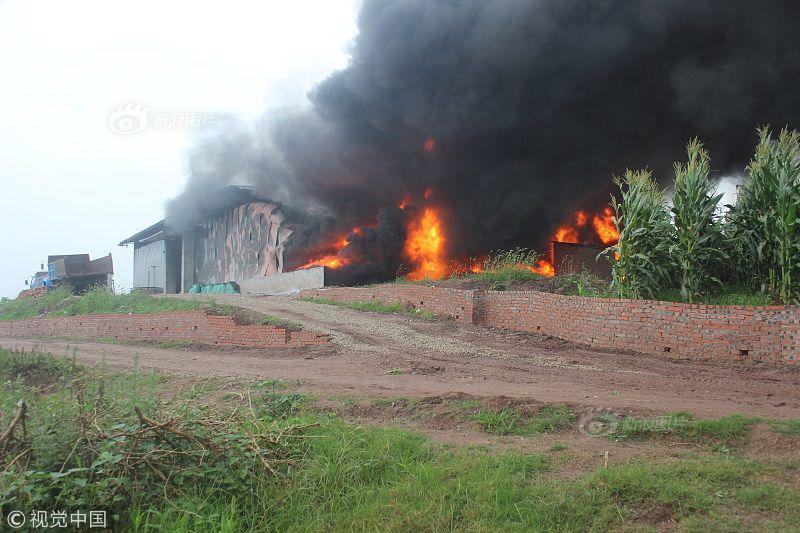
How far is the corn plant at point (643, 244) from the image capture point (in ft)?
35.9

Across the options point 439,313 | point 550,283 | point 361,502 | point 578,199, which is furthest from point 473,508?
point 578,199

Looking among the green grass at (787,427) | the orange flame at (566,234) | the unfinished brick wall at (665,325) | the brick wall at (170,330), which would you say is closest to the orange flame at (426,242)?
the orange flame at (566,234)

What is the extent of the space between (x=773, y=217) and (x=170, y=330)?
1355cm

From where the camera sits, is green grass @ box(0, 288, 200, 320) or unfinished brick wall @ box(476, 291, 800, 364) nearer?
unfinished brick wall @ box(476, 291, 800, 364)

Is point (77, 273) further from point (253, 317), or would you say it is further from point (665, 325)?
point (665, 325)

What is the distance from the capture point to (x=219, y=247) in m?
33.5

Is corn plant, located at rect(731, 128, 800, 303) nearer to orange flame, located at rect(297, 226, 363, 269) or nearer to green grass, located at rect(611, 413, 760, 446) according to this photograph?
green grass, located at rect(611, 413, 760, 446)

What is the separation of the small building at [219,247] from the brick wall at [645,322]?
15179 millimetres

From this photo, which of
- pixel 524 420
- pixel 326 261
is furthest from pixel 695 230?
pixel 326 261

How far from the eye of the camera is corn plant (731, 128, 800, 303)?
9.35 m

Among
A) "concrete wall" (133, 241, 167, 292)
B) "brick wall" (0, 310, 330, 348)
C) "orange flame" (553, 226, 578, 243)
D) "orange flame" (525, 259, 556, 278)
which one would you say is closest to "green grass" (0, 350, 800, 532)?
"brick wall" (0, 310, 330, 348)

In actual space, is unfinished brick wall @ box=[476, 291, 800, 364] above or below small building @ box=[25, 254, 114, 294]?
below

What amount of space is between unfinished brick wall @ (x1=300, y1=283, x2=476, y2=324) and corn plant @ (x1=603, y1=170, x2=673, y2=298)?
3.73 m

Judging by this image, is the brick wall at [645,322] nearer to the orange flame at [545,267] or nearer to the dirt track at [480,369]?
the dirt track at [480,369]
